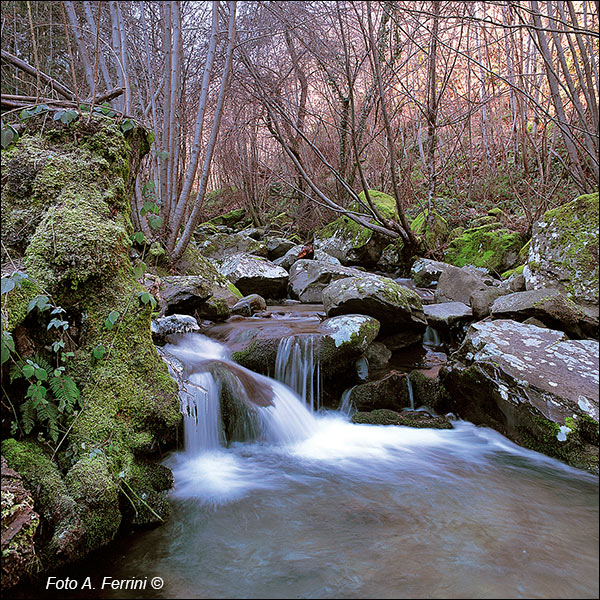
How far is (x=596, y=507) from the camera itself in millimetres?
1048

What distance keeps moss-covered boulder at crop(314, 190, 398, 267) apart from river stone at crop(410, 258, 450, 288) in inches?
63.8

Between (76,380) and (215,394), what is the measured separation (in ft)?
5.19

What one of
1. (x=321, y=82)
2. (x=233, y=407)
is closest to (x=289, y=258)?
(x=321, y=82)

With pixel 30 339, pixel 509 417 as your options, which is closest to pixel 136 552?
pixel 30 339

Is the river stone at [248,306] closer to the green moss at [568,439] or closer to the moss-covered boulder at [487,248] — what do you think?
the green moss at [568,439]

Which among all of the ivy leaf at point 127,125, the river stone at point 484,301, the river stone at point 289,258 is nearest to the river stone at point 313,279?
the river stone at point 289,258

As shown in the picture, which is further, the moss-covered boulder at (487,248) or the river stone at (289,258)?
the river stone at (289,258)

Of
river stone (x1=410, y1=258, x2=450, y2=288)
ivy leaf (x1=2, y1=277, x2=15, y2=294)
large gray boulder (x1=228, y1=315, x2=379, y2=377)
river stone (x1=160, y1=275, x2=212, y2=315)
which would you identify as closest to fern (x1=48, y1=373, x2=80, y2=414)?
ivy leaf (x1=2, y1=277, x2=15, y2=294)

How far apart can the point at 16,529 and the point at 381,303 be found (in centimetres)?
432

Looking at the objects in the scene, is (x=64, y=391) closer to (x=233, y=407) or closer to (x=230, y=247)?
(x=233, y=407)

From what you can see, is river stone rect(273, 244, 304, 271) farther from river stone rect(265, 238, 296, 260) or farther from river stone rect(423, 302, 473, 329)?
river stone rect(423, 302, 473, 329)

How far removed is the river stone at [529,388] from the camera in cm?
251

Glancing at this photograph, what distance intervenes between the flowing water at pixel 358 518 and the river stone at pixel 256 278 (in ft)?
14.3

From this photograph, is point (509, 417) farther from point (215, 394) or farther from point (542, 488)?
point (215, 394)
